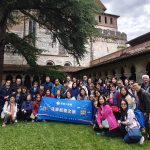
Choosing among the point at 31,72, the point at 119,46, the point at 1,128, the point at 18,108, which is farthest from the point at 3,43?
the point at 119,46

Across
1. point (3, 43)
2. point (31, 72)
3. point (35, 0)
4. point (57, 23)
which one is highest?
point (35, 0)

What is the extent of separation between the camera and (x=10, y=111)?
929 cm

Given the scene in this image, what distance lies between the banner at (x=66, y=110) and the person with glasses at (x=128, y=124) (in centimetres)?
227

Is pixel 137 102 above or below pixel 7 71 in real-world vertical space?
below

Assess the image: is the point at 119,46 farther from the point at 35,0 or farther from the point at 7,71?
the point at 35,0

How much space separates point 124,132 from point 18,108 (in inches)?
179

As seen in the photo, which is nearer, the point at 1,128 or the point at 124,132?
the point at 124,132

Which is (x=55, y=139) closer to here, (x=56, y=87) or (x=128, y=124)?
(x=128, y=124)

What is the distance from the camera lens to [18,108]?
9.95 meters

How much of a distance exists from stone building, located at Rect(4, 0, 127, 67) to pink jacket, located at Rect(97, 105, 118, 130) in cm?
2199

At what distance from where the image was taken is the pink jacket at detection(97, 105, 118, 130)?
755 cm

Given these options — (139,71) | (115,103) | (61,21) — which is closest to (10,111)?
(115,103)

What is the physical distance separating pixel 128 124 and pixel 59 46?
2738cm

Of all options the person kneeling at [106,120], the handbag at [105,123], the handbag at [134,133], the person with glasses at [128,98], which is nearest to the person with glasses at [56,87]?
the person kneeling at [106,120]
